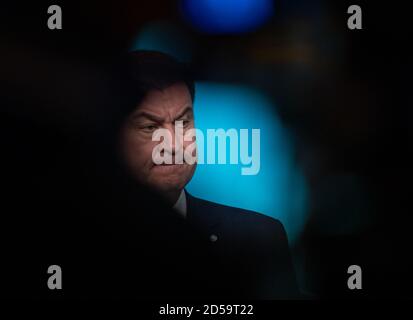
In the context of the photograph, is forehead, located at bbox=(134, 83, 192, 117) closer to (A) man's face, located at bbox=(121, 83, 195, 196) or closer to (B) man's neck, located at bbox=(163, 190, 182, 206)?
(A) man's face, located at bbox=(121, 83, 195, 196)

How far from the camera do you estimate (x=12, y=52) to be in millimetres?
2955

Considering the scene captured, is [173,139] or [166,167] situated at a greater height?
[173,139]

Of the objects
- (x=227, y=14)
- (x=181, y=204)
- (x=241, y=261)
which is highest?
(x=227, y=14)

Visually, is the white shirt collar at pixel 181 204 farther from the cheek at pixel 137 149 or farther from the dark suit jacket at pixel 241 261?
the cheek at pixel 137 149

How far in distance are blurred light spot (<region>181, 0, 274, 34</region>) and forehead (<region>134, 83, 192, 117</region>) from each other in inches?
12.1

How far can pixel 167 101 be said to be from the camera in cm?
297

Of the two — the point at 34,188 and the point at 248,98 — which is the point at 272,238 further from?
the point at 34,188

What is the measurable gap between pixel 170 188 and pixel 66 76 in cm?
72

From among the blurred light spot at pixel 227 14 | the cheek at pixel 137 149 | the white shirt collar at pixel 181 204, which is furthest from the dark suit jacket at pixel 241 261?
the blurred light spot at pixel 227 14

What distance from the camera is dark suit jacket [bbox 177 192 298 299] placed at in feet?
9.86

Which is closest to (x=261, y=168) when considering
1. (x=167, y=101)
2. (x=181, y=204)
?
(x=181, y=204)

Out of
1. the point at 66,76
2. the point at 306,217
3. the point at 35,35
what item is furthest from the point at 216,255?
the point at 35,35

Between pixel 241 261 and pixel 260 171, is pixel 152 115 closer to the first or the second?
pixel 260 171

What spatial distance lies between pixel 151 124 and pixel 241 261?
0.78 meters
